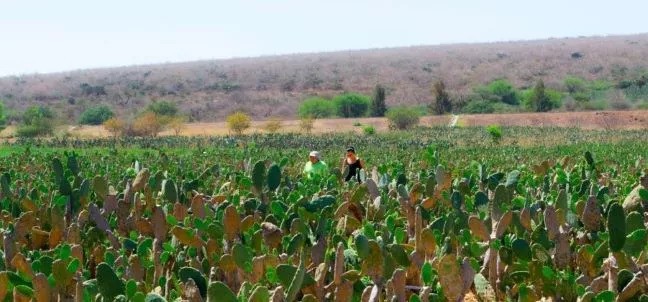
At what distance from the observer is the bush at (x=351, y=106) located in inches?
3046

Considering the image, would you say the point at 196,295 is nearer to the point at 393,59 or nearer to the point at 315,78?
the point at 315,78

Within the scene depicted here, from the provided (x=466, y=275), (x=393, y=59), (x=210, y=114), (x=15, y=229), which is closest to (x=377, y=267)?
(x=466, y=275)

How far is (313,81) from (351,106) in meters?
26.2

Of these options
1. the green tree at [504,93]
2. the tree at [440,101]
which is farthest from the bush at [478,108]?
the green tree at [504,93]

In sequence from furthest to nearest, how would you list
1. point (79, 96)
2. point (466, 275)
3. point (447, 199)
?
1. point (79, 96)
2. point (447, 199)
3. point (466, 275)

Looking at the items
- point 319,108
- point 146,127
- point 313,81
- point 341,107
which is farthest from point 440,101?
point 313,81

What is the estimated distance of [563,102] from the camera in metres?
74.9

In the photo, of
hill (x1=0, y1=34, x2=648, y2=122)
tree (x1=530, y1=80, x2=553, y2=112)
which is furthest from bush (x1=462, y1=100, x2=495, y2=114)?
tree (x1=530, y1=80, x2=553, y2=112)

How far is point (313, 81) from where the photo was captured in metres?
103

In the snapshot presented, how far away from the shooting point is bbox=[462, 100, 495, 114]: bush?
7412 centimetres

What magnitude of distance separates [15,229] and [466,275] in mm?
3135

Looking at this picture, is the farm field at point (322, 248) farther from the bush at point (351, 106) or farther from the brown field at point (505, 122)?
the bush at point (351, 106)

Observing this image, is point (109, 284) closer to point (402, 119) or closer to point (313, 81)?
point (402, 119)

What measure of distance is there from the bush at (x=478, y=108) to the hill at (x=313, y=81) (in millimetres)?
Answer: 5553
